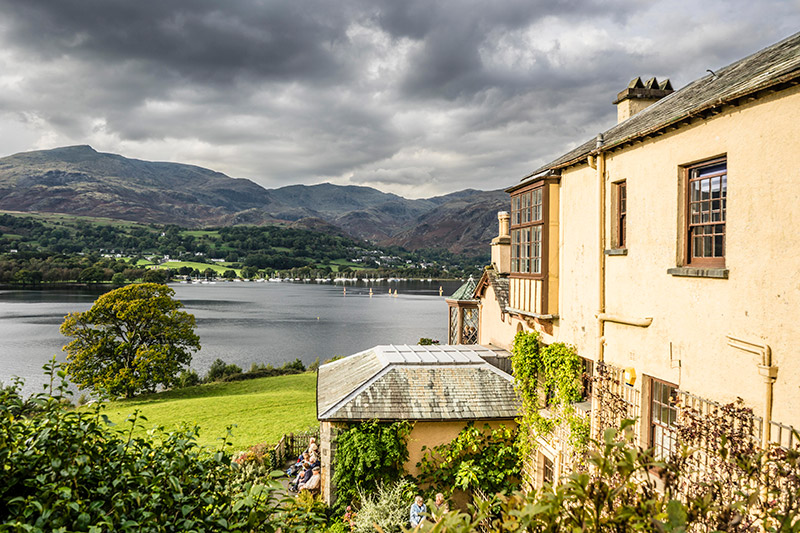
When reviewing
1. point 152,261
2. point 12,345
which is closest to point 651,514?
point 12,345

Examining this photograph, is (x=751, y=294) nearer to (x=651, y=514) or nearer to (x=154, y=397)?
(x=651, y=514)

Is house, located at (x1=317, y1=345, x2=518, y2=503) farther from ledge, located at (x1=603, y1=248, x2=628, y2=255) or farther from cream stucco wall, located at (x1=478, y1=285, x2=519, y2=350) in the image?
ledge, located at (x1=603, y1=248, x2=628, y2=255)

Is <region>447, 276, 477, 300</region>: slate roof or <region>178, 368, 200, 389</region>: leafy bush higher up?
<region>447, 276, 477, 300</region>: slate roof

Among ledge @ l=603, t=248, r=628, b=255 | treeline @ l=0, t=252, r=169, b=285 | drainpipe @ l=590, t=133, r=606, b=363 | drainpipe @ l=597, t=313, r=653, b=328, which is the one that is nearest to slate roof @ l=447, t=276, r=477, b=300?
drainpipe @ l=590, t=133, r=606, b=363

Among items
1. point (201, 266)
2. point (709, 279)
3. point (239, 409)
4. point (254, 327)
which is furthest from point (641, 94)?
point (201, 266)

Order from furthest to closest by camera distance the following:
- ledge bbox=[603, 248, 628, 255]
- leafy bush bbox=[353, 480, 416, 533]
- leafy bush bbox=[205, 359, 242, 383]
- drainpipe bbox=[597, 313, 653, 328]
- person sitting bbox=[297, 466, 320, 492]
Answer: leafy bush bbox=[205, 359, 242, 383] < person sitting bbox=[297, 466, 320, 492] < leafy bush bbox=[353, 480, 416, 533] < ledge bbox=[603, 248, 628, 255] < drainpipe bbox=[597, 313, 653, 328]

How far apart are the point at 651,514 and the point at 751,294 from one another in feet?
17.2

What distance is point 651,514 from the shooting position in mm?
2670

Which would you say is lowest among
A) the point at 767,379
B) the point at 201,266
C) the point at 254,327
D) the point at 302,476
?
the point at 254,327

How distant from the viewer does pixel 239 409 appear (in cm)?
2672

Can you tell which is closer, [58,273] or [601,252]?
[601,252]

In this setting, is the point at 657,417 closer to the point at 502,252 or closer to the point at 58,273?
the point at 502,252

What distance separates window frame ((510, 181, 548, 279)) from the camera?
12078mm

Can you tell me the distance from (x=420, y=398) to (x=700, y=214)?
8.45m
